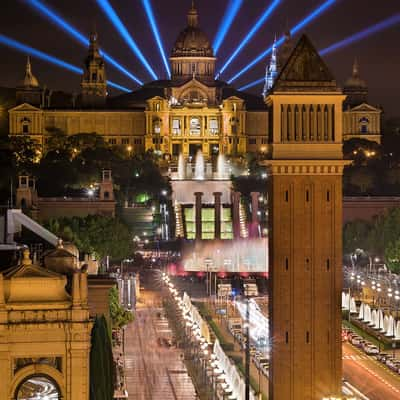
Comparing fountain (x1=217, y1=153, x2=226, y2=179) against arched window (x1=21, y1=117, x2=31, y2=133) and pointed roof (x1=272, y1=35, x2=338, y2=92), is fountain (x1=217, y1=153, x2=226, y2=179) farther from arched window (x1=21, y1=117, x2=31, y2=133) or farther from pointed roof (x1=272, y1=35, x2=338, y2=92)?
pointed roof (x1=272, y1=35, x2=338, y2=92)

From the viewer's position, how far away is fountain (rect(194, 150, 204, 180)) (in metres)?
166

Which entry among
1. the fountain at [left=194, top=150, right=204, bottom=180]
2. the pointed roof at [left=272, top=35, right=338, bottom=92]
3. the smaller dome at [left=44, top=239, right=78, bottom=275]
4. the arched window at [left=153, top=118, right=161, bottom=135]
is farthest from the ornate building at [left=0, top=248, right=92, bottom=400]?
the arched window at [left=153, top=118, right=161, bottom=135]

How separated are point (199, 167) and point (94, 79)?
2686cm

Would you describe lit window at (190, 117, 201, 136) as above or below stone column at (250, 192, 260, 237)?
above

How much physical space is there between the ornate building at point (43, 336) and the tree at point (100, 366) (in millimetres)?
953

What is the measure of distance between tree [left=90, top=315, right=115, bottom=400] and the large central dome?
6065 inches

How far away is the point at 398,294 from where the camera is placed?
309 feet

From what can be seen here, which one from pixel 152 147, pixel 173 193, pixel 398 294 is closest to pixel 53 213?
pixel 173 193

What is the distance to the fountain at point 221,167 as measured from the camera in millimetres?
164637

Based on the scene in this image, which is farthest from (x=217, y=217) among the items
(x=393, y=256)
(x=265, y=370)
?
(x=265, y=370)

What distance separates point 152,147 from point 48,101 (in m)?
18.1

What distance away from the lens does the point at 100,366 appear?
127 feet

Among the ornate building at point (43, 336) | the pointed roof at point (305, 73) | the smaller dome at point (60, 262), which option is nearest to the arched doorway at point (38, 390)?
the ornate building at point (43, 336)

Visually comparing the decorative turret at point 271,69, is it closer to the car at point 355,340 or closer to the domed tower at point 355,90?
the domed tower at point 355,90
